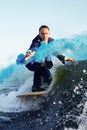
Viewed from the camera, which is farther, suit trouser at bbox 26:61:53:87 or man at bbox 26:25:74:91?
suit trouser at bbox 26:61:53:87

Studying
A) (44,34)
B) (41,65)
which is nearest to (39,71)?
(41,65)

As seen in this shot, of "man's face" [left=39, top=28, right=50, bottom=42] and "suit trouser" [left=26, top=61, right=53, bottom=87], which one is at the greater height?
"man's face" [left=39, top=28, right=50, bottom=42]

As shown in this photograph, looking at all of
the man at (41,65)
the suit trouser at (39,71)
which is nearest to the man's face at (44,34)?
the man at (41,65)

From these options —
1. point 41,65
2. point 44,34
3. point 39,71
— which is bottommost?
point 39,71

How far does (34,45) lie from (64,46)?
3.46 meters

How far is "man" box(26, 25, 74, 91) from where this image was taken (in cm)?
923

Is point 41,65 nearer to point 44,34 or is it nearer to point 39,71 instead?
point 39,71

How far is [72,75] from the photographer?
9016 mm

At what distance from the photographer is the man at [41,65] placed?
30.3ft

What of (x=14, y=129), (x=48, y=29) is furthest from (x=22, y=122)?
(x=48, y=29)

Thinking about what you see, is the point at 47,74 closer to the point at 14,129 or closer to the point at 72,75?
the point at 72,75

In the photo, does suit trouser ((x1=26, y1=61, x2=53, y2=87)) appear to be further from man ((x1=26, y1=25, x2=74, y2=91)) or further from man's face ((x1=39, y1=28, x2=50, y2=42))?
man's face ((x1=39, y1=28, x2=50, y2=42))

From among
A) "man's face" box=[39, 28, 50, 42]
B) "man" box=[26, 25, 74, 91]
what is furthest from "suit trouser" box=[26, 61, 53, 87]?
"man's face" box=[39, 28, 50, 42]

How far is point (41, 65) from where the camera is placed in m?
9.46
